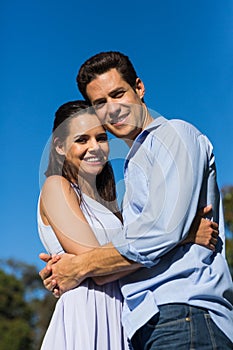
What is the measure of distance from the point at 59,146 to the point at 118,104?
1.20ft

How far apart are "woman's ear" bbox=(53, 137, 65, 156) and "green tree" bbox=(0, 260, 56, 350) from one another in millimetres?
23226

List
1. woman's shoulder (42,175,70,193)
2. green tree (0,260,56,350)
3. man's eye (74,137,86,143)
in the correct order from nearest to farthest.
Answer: woman's shoulder (42,175,70,193), man's eye (74,137,86,143), green tree (0,260,56,350)

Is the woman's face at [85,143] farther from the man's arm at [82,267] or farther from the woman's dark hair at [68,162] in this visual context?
the man's arm at [82,267]

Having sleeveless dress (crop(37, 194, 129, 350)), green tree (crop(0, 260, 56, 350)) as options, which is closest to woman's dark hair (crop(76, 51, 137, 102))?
sleeveless dress (crop(37, 194, 129, 350))

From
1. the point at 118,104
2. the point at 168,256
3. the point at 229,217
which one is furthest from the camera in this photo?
the point at 229,217

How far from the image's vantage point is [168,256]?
1911 millimetres

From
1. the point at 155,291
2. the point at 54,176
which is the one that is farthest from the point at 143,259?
the point at 54,176

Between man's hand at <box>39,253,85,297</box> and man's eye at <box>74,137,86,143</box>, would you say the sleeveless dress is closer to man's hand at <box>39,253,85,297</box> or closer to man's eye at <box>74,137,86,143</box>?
man's hand at <box>39,253,85,297</box>

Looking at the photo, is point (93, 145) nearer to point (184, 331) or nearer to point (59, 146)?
point (59, 146)

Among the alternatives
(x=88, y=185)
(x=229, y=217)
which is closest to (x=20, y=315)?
(x=229, y=217)

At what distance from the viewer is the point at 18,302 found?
2728 cm

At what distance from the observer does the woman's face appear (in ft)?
7.79

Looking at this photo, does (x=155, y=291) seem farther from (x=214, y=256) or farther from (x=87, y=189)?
(x=87, y=189)

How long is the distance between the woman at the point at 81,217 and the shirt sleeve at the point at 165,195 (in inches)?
9.9
